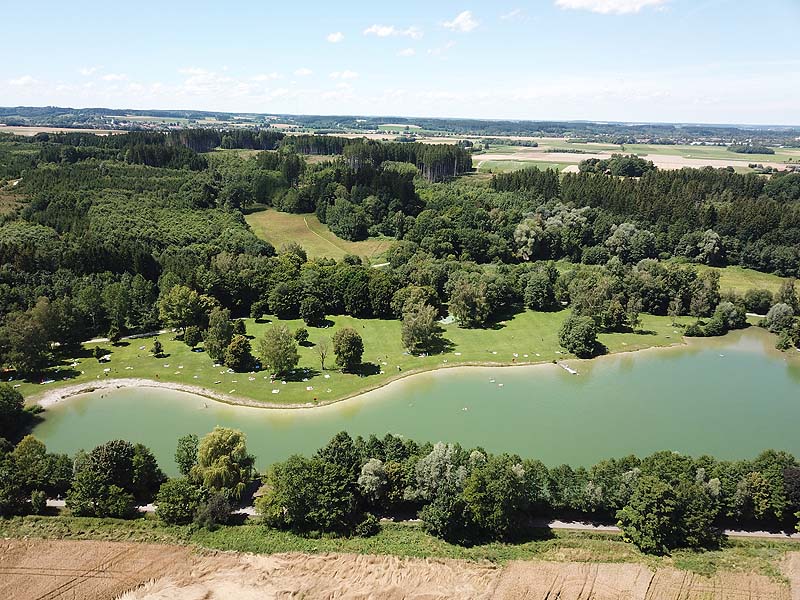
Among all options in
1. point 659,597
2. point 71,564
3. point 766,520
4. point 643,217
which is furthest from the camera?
point 643,217

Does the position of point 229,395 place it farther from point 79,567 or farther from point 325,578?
point 325,578

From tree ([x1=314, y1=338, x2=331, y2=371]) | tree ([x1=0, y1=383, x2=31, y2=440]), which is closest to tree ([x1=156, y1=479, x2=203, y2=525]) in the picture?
tree ([x1=0, y1=383, x2=31, y2=440])

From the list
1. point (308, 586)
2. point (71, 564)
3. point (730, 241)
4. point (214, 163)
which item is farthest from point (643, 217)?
point (214, 163)

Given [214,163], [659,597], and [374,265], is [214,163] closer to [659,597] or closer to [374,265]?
[374,265]

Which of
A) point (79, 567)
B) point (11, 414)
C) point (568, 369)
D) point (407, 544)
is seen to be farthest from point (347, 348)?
point (11, 414)

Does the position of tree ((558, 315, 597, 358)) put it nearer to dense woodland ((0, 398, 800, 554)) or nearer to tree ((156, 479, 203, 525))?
dense woodland ((0, 398, 800, 554))

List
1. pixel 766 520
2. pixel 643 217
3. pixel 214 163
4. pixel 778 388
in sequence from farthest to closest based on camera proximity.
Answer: pixel 214 163
pixel 643 217
pixel 778 388
pixel 766 520
